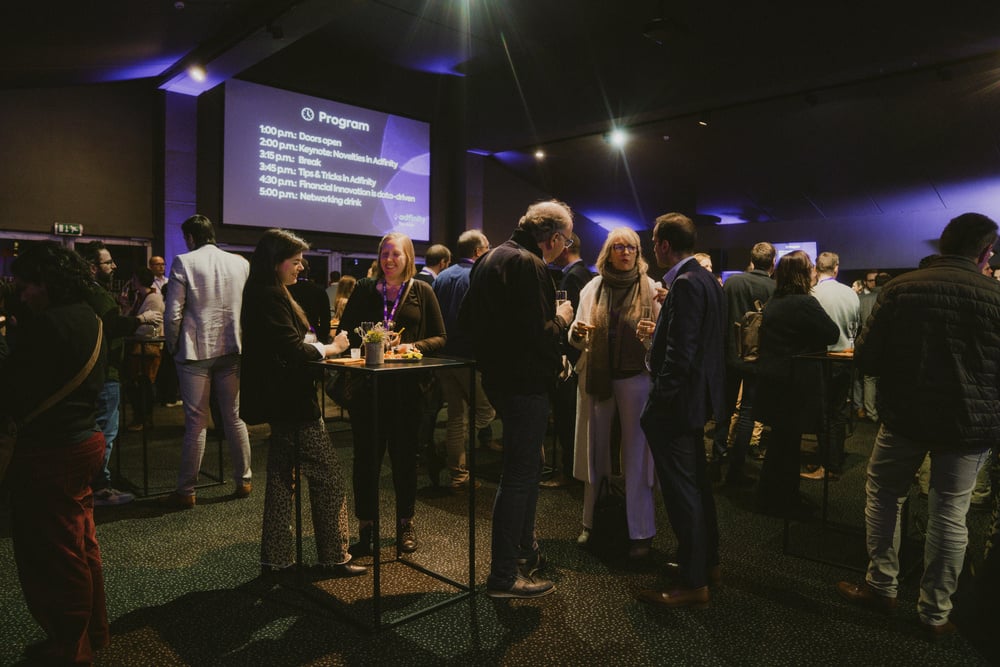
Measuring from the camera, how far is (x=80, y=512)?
211 centimetres

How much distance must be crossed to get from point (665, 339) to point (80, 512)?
218 cm

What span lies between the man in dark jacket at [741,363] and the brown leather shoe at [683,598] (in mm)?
1872

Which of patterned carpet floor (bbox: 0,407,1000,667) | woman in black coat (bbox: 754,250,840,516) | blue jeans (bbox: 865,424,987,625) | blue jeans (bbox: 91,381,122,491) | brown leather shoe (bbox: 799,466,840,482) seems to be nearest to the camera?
patterned carpet floor (bbox: 0,407,1000,667)

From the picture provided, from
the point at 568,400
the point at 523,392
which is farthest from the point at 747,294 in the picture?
the point at 523,392

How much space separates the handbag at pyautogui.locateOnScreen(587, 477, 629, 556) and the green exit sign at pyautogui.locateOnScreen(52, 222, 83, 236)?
7.23 metres

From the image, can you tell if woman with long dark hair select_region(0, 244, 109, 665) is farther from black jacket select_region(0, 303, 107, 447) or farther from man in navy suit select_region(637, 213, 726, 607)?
man in navy suit select_region(637, 213, 726, 607)

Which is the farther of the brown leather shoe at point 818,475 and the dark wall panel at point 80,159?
the dark wall panel at point 80,159

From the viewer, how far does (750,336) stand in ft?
13.8

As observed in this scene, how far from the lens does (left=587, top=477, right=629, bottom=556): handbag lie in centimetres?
318

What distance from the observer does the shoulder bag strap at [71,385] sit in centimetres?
198

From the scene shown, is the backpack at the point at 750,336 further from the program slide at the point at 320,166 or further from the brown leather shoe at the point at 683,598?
the program slide at the point at 320,166

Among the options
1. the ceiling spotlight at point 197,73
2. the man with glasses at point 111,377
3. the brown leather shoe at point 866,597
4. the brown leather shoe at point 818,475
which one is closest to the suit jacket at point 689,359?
the brown leather shoe at point 866,597

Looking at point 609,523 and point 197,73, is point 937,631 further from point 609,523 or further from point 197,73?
point 197,73

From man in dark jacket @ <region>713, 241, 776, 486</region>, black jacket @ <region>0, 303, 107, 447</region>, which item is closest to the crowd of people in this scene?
black jacket @ <region>0, 303, 107, 447</region>
